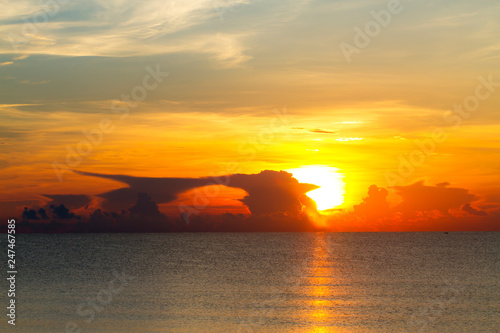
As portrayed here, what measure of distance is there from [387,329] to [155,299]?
73.6 feet

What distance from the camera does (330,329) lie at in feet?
118

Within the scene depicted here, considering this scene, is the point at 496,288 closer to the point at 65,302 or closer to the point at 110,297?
the point at 110,297

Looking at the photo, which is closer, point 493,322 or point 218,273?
point 493,322

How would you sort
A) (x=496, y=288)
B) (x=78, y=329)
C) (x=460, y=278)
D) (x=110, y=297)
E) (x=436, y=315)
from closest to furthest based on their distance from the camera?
(x=78, y=329) < (x=436, y=315) < (x=110, y=297) < (x=496, y=288) < (x=460, y=278)

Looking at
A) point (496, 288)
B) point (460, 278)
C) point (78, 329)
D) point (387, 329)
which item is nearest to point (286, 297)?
point (387, 329)

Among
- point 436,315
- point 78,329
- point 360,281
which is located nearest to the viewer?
point 78,329

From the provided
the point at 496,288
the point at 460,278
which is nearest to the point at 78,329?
the point at 496,288

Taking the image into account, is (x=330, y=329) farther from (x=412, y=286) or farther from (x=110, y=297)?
(x=412, y=286)

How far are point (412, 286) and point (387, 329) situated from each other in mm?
27902

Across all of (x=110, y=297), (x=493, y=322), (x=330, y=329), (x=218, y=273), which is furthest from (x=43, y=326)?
(x=218, y=273)

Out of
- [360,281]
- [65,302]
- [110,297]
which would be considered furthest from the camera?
[360,281]

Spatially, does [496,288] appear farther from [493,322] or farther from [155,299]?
[155,299]

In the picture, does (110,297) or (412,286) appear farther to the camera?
(412,286)

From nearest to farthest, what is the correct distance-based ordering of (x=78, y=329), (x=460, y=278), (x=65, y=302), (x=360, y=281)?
(x=78, y=329), (x=65, y=302), (x=360, y=281), (x=460, y=278)
